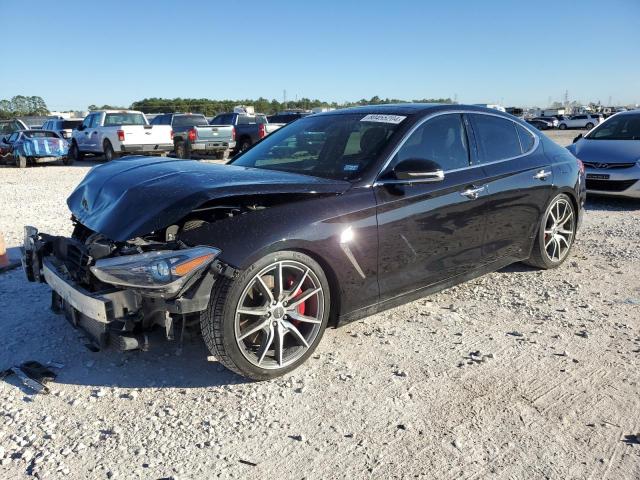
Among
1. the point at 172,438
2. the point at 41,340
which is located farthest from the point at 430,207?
the point at 41,340

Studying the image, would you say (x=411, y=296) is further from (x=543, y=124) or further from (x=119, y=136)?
(x=543, y=124)

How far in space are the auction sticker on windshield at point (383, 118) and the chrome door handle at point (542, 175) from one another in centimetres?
158

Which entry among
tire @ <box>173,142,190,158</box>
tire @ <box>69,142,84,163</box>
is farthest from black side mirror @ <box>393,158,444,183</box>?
tire @ <box>69,142,84,163</box>

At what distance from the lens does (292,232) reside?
3094mm

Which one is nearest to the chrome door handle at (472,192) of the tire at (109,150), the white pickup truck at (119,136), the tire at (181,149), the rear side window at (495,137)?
the rear side window at (495,137)

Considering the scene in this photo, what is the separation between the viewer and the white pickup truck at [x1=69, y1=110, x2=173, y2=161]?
17000 mm

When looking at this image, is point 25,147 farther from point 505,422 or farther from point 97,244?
point 505,422

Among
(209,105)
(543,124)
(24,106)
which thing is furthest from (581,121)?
(24,106)

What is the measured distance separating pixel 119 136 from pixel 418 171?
50.8 feet

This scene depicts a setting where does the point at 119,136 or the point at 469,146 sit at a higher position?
the point at 469,146

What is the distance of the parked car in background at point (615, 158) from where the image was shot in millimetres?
8305

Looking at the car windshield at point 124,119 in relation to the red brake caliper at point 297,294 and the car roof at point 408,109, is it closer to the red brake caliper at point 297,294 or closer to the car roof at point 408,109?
the car roof at point 408,109

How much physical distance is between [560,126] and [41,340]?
5978 centimetres

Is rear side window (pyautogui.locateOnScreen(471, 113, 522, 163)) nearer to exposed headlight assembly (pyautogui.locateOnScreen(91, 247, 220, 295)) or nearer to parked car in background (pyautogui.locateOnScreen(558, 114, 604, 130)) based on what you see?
exposed headlight assembly (pyautogui.locateOnScreen(91, 247, 220, 295))
